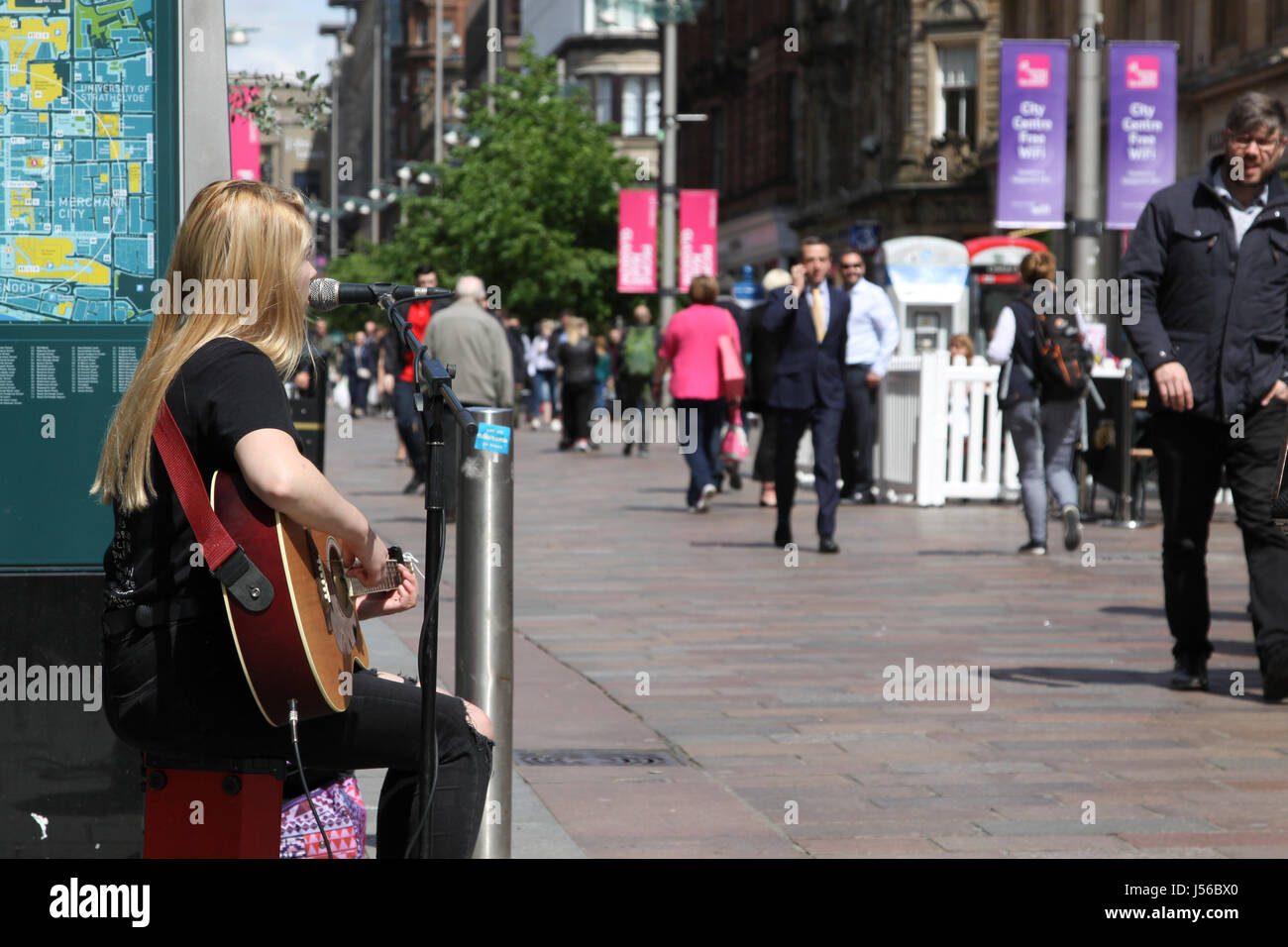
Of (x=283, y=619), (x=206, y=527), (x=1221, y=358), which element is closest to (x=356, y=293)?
(x=206, y=527)

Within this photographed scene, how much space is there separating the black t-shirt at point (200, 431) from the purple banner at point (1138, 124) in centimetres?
1477

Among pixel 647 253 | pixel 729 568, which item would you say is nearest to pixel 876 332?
pixel 729 568

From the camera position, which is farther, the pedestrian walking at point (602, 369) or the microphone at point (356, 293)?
the pedestrian walking at point (602, 369)

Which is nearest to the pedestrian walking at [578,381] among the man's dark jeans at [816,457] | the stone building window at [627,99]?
the man's dark jeans at [816,457]

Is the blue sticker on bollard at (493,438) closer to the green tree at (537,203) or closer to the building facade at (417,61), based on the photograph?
the green tree at (537,203)

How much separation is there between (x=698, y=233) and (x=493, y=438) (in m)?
30.4

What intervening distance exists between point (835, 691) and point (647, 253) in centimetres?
2679

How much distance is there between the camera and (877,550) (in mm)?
12867

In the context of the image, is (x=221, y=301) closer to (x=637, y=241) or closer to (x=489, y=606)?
(x=489, y=606)

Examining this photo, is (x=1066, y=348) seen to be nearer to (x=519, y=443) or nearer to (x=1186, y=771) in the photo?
(x=1186, y=771)

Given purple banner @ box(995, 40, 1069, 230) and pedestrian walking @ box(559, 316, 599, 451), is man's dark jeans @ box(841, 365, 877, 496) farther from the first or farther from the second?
pedestrian walking @ box(559, 316, 599, 451)

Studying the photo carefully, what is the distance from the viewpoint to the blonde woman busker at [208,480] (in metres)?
3.38

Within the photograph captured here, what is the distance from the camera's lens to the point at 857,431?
16688 millimetres

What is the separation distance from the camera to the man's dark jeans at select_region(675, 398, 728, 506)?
51.6 feet
